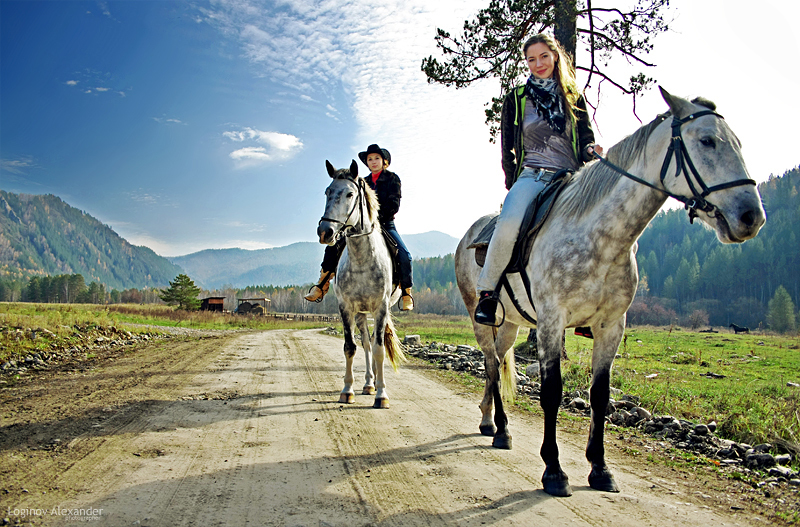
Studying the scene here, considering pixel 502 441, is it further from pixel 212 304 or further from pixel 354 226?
pixel 212 304

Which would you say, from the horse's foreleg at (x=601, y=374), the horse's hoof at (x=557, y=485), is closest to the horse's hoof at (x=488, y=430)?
the horse's foreleg at (x=601, y=374)

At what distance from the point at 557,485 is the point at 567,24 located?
40.1 feet

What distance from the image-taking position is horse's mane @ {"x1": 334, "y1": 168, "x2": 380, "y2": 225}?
6.44 meters

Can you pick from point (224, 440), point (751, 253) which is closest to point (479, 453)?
point (224, 440)

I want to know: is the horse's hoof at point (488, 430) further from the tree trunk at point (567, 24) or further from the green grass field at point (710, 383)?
the tree trunk at point (567, 24)

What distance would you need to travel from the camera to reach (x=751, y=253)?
95812 millimetres

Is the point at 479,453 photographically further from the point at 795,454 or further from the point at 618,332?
Answer: the point at 795,454

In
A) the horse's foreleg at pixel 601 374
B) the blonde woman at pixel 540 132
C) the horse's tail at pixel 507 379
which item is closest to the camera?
the horse's foreleg at pixel 601 374

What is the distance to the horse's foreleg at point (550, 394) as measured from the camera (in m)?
3.21

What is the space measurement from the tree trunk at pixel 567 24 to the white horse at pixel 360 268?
8132mm

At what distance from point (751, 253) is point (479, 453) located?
12159 cm

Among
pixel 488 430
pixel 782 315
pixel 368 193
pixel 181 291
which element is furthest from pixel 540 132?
pixel 782 315

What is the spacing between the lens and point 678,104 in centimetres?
297

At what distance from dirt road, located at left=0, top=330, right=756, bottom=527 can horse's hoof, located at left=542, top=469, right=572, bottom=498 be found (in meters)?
0.06
